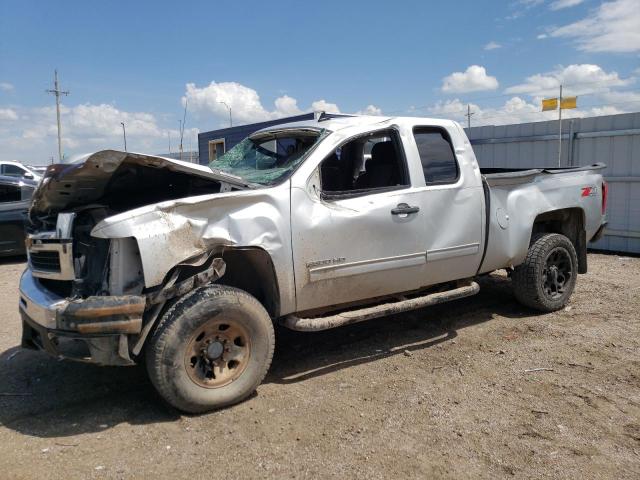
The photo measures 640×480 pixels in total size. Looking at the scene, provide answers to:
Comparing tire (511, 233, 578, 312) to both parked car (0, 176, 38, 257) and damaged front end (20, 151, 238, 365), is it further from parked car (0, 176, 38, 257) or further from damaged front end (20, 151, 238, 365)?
parked car (0, 176, 38, 257)

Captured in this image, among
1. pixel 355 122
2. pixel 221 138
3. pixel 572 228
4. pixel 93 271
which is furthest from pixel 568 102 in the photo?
pixel 221 138

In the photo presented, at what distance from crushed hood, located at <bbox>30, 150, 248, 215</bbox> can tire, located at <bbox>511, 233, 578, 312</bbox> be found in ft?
11.0

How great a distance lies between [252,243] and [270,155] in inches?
54.9

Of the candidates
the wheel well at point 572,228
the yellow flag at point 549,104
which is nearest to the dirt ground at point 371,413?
the wheel well at point 572,228

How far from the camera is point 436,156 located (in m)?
4.88

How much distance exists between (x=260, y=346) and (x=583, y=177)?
14.0 feet

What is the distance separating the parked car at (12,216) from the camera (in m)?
9.41

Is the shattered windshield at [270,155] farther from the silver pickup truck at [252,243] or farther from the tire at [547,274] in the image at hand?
the tire at [547,274]

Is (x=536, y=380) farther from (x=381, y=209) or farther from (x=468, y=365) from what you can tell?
(x=381, y=209)

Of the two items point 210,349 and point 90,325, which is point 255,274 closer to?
point 210,349

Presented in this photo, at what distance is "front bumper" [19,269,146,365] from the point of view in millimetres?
3240

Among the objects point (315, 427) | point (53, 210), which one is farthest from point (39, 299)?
point (315, 427)

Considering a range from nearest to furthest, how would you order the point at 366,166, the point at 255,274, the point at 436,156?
the point at 255,274
the point at 436,156
the point at 366,166

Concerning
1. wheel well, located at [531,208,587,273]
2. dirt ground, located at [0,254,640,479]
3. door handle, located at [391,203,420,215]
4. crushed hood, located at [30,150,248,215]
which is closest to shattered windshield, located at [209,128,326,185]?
crushed hood, located at [30,150,248,215]
